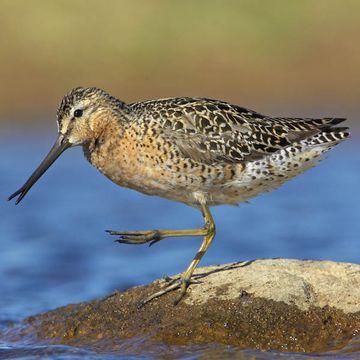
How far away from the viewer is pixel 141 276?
11.4 meters

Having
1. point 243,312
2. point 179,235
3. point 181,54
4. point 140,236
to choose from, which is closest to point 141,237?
point 140,236

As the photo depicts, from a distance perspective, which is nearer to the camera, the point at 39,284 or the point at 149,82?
the point at 39,284

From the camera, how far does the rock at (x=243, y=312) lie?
7562mm

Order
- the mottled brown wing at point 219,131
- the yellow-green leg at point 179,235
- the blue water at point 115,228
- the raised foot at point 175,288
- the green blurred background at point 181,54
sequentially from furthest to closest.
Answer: the green blurred background at point 181,54 → the blue water at point 115,228 → the mottled brown wing at point 219,131 → the yellow-green leg at point 179,235 → the raised foot at point 175,288

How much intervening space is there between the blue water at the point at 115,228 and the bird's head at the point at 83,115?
172 cm

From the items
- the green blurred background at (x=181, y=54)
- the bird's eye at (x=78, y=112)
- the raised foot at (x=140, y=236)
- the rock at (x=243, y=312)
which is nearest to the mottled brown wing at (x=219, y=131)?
the bird's eye at (x=78, y=112)

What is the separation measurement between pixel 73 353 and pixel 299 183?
26.2 feet

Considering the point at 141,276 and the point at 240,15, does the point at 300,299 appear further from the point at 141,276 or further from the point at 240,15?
the point at 240,15

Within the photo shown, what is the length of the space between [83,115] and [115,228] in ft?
16.1

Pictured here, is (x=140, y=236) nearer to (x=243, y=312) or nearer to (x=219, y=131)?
(x=219, y=131)

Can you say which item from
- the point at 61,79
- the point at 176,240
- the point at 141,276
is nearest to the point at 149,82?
the point at 61,79

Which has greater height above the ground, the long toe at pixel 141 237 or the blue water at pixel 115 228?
the blue water at pixel 115 228

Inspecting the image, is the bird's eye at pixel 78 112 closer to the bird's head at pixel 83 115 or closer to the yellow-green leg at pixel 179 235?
the bird's head at pixel 83 115

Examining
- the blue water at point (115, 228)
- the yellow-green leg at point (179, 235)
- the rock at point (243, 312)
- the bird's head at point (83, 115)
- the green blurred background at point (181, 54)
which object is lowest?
the rock at point (243, 312)
